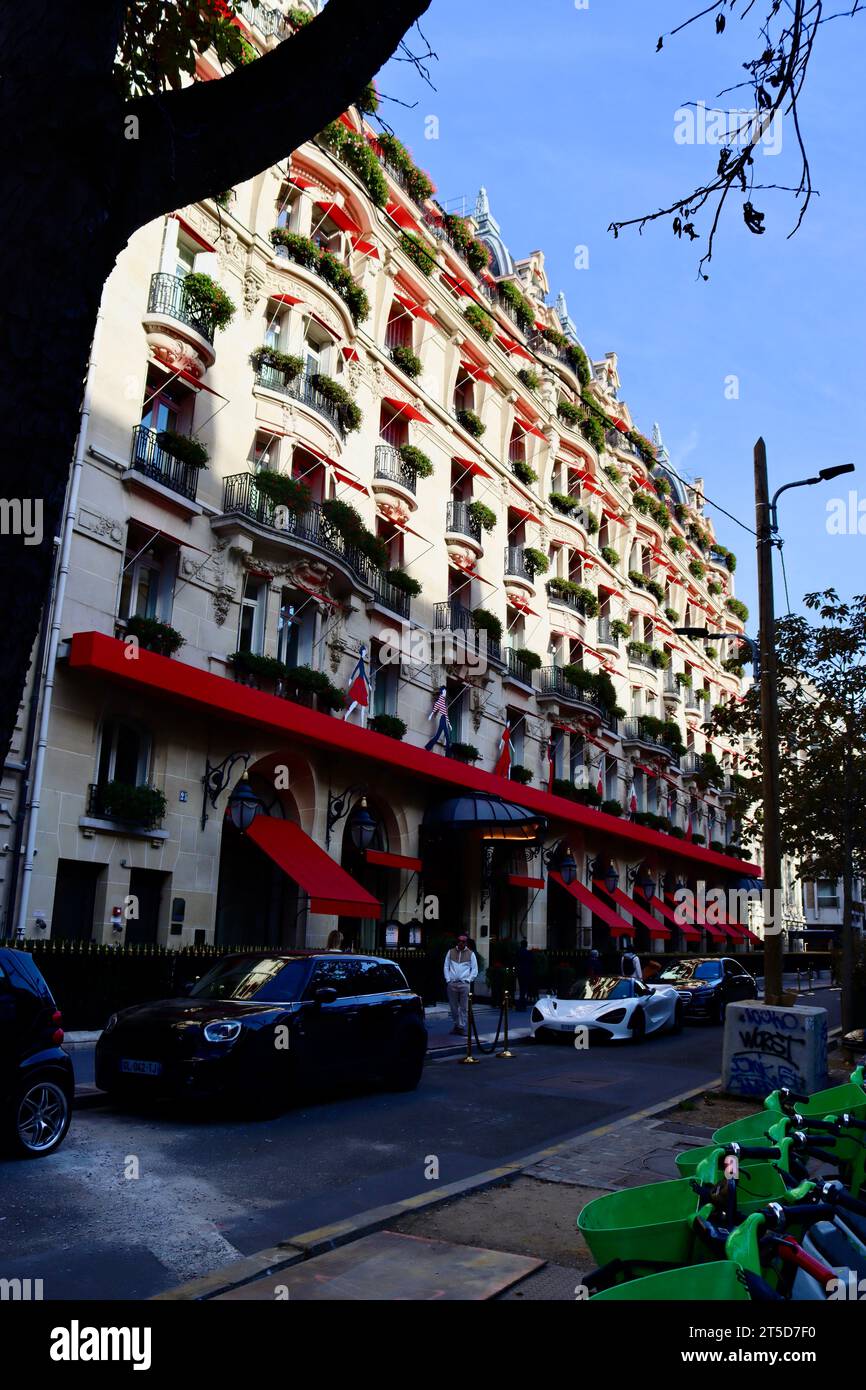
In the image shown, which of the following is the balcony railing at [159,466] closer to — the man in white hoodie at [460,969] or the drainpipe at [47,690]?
the drainpipe at [47,690]

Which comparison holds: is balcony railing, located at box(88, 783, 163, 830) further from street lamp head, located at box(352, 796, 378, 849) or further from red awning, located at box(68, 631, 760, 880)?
street lamp head, located at box(352, 796, 378, 849)

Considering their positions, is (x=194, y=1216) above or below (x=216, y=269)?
below

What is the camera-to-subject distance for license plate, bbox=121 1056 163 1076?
9555 mm

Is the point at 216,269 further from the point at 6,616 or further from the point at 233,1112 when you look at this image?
the point at 6,616

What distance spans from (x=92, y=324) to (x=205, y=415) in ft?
61.5

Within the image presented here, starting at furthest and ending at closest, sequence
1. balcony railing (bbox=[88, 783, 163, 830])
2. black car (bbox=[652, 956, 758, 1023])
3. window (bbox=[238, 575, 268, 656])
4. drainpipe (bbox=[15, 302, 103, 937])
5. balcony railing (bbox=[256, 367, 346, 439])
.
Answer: balcony railing (bbox=[256, 367, 346, 439]), black car (bbox=[652, 956, 758, 1023]), window (bbox=[238, 575, 268, 656]), balcony railing (bbox=[88, 783, 163, 830]), drainpipe (bbox=[15, 302, 103, 937])

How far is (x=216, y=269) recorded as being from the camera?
73.0 ft

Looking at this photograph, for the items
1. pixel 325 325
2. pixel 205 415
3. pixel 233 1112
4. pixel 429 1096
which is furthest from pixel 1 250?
pixel 325 325

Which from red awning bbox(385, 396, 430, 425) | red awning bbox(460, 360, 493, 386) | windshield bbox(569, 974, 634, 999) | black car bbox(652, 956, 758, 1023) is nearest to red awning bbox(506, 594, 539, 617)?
red awning bbox(460, 360, 493, 386)

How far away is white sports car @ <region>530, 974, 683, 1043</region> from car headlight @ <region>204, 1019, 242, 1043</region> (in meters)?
9.57

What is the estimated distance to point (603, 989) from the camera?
18.9 m

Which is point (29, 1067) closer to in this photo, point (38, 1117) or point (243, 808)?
point (38, 1117)

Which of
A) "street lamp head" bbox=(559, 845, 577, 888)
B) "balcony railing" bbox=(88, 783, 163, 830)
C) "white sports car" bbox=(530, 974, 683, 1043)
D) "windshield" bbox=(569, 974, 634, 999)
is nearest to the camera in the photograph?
"balcony railing" bbox=(88, 783, 163, 830)
